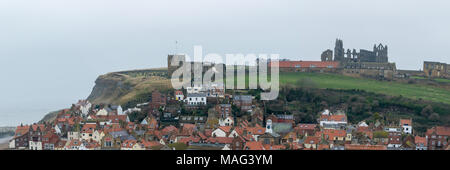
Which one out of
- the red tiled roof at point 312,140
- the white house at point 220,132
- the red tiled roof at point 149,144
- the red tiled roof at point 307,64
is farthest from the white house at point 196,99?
the red tiled roof at point 307,64

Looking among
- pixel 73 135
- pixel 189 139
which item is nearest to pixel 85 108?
pixel 73 135

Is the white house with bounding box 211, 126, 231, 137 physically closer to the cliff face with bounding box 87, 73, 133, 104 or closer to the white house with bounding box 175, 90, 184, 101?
the white house with bounding box 175, 90, 184, 101

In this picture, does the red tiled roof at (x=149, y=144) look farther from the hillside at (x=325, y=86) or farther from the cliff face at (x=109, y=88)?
the cliff face at (x=109, y=88)

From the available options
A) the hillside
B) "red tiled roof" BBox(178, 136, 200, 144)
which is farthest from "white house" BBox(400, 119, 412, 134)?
"red tiled roof" BBox(178, 136, 200, 144)

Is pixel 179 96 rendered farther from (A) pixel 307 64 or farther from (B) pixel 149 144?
(A) pixel 307 64

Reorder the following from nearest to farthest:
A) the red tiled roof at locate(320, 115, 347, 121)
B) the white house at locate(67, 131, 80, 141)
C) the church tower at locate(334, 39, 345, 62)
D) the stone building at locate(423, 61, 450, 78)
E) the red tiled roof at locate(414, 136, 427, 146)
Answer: the red tiled roof at locate(414, 136, 427, 146)
the white house at locate(67, 131, 80, 141)
the red tiled roof at locate(320, 115, 347, 121)
the stone building at locate(423, 61, 450, 78)
the church tower at locate(334, 39, 345, 62)
